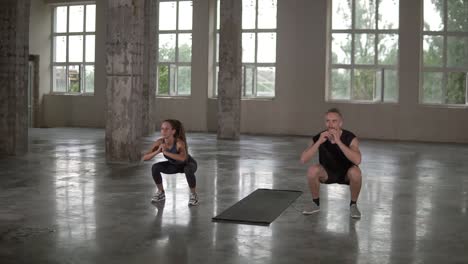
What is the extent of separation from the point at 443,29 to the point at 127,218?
15435 millimetres

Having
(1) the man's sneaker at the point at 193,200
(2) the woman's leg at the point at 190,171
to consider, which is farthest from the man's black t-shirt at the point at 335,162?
(1) the man's sneaker at the point at 193,200

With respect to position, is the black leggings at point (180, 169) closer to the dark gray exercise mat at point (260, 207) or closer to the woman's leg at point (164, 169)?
the woman's leg at point (164, 169)

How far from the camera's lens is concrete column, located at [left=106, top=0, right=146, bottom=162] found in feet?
36.9

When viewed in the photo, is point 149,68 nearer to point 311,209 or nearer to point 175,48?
point 175,48

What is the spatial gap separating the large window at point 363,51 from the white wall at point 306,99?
1.64ft

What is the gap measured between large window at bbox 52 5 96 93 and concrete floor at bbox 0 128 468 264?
41.2 feet

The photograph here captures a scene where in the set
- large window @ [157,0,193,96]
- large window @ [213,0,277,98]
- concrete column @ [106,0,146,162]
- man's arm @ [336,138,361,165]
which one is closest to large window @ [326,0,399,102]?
large window @ [213,0,277,98]

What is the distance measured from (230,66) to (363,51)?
5.07m

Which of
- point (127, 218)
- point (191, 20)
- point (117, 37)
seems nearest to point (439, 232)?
point (127, 218)

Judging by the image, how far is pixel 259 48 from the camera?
21453 mm

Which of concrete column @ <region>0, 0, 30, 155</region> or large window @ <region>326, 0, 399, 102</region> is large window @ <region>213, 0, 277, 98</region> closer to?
large window @ <region>326, 0, 399, 102</region>

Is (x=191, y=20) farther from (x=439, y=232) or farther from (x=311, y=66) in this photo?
(x=439, y=232)

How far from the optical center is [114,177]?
9664 mm

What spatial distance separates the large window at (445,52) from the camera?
63.0 ft
